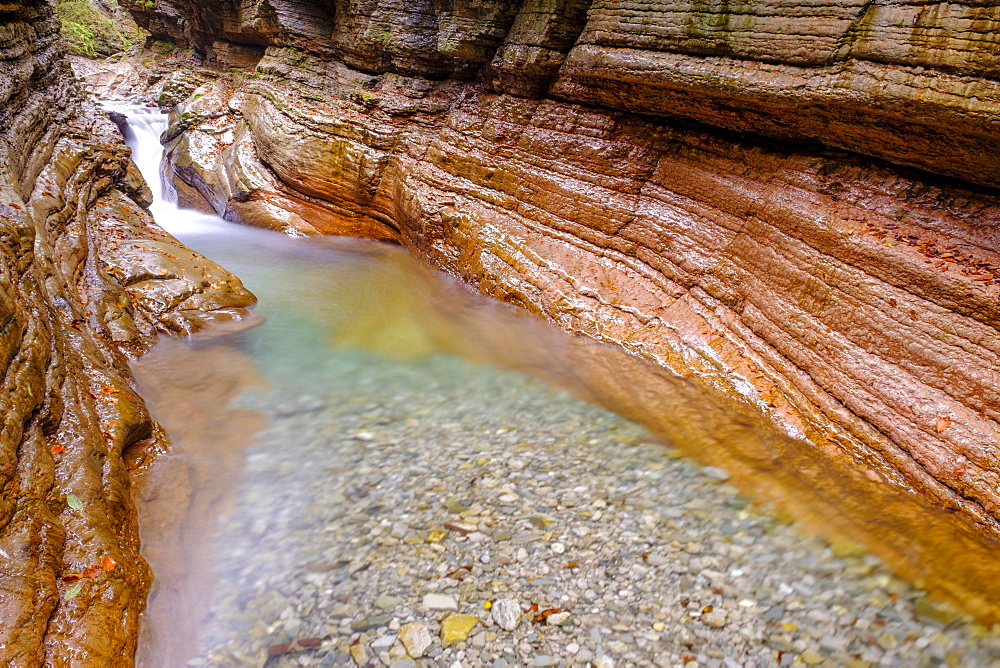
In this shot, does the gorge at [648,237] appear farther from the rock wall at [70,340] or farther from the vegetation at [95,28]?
the vegetation at [95,28]

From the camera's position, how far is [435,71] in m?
11.4

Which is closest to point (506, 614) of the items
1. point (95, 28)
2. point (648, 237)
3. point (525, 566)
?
point (525, 566)

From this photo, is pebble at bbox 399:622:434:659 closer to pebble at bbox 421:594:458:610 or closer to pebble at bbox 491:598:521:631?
pebble at bbox 421:594:458:610

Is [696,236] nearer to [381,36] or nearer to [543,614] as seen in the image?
[543,614]

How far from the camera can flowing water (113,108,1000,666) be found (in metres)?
3.33

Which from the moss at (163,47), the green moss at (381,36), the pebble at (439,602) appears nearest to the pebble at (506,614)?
the pebble at (439,602)

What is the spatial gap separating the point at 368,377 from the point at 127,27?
29633mm

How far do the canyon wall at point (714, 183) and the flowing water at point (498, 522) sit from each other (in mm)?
748

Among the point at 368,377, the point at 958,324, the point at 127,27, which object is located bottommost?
the point at 368,377

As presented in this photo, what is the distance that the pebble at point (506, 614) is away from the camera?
338 cm

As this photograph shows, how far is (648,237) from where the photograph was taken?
798 cm

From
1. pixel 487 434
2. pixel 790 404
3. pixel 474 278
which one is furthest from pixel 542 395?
pixel 474 278

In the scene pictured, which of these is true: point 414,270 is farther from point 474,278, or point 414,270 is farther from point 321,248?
point 321,248

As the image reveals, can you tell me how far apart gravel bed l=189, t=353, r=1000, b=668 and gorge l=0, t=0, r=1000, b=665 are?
0.55 metres
